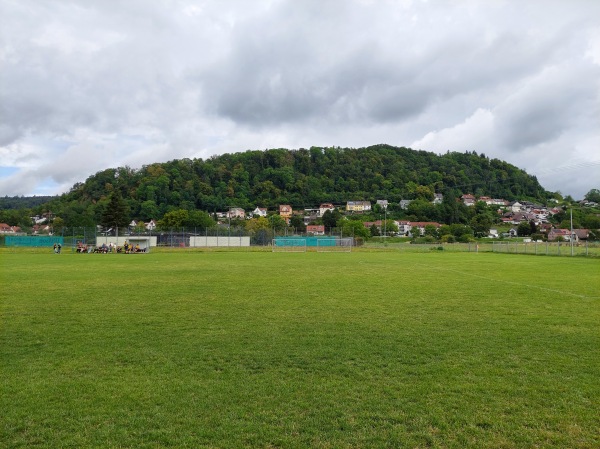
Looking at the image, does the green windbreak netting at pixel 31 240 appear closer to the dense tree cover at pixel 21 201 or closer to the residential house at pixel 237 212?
the residential house at pixel 237 212

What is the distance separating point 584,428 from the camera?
4.25m

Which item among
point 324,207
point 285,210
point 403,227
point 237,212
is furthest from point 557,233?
point 237,212

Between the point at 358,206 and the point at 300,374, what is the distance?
143 meters

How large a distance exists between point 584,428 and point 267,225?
322 feet

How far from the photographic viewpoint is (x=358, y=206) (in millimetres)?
147000

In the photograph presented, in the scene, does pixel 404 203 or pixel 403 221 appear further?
pixel 404 203

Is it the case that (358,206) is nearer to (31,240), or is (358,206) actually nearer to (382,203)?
(382,203)

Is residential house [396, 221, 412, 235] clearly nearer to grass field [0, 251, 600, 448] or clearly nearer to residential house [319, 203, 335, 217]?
residential house [319, 203, 335, 217]

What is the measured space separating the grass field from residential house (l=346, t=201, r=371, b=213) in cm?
13443

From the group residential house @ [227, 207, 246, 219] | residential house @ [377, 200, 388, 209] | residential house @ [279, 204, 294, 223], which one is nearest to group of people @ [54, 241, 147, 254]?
residential house @ [227, 207, 246, 219]

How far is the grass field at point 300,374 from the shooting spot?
4199 mm

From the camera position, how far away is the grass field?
4.20 metres

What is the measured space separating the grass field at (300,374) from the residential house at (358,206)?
5292 inches

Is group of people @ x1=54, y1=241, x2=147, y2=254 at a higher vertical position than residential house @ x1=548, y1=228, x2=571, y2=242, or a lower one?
lower
